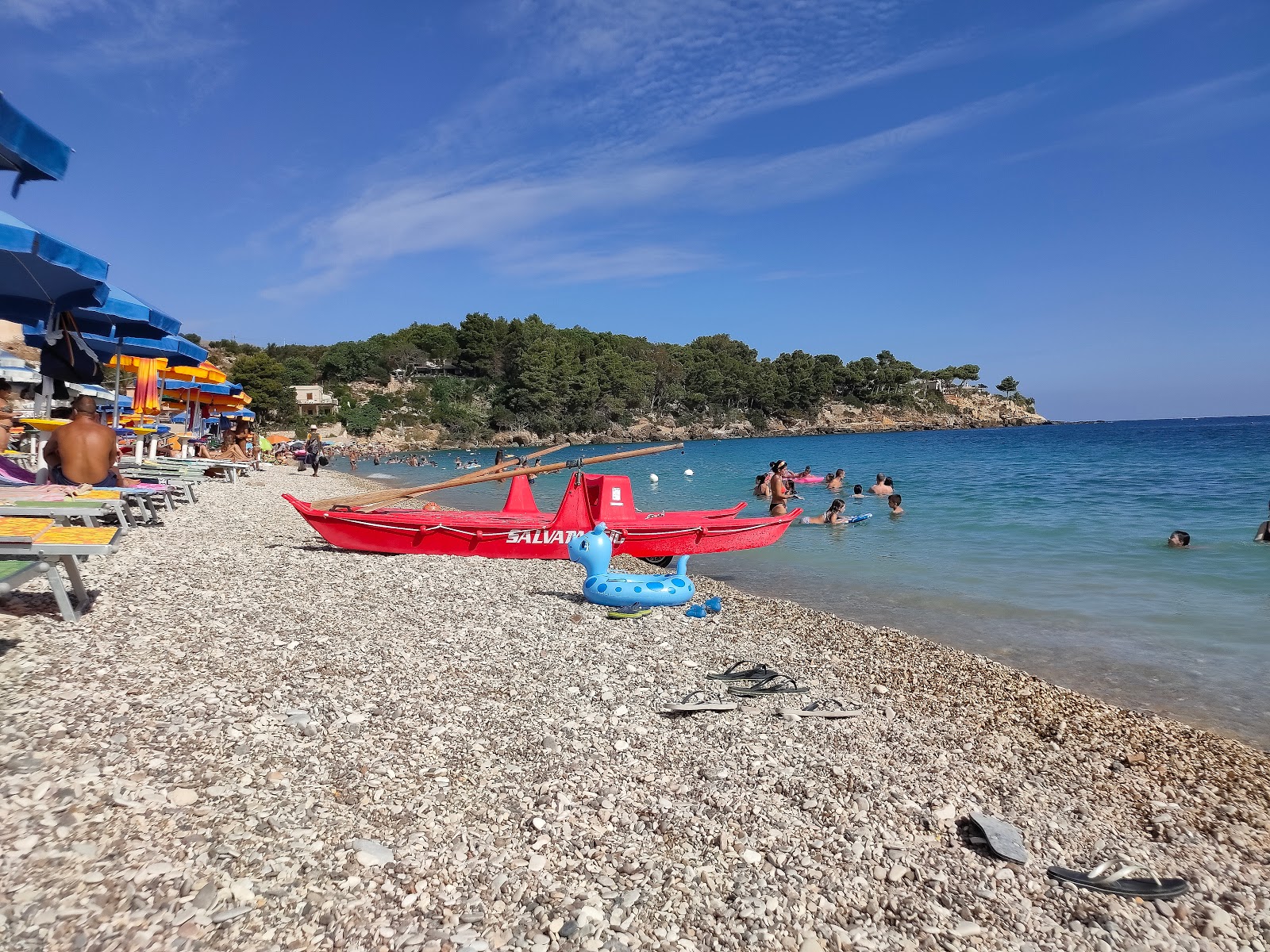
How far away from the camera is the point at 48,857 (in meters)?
2.87

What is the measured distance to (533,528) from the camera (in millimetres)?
11328

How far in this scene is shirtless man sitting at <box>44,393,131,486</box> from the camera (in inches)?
367

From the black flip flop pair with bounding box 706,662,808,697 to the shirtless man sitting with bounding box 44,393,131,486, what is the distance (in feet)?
27.9

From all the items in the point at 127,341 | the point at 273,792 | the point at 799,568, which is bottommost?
the point at 799,568

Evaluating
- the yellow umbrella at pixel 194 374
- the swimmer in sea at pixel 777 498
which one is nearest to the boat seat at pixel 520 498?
the swimmer in sea at pixel 777 498

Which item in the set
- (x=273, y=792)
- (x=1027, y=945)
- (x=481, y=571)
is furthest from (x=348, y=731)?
(x=481, y=571)

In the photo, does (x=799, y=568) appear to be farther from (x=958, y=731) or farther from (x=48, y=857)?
(x=48, y=857)

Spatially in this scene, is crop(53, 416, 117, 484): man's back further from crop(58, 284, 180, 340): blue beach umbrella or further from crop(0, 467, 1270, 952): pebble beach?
crop(0, 467, 1270, 952): pebble beach

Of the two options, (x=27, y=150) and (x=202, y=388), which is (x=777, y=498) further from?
(x=202, y=388)

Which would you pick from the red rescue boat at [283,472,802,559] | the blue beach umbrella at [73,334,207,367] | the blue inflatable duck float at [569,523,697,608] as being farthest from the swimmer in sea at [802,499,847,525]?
→ the blue beach umbrella at [73,334,207,367]

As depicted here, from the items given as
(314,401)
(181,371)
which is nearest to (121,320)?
(181,371)

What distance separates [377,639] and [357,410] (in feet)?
266

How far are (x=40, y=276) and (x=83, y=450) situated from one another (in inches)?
110

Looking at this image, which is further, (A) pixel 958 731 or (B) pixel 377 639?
(B) pixel 377 639
